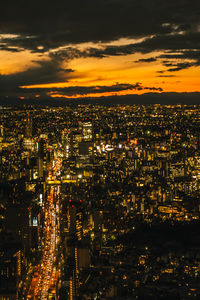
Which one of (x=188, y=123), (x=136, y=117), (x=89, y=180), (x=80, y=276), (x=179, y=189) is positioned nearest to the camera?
(x=80, y=276)

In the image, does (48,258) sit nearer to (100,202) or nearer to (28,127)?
(100,202)

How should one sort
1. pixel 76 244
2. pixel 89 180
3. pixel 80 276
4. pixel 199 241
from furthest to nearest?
pixel 89 180 < pixel 199 241 < pixel 76 244 < pixel 80 276

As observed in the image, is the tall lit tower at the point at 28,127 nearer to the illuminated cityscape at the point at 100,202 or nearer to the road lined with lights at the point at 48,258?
the illuminated cityscape at the point at 100,202

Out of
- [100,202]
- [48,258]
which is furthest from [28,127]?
[48,258]

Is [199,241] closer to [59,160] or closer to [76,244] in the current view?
[76,244]

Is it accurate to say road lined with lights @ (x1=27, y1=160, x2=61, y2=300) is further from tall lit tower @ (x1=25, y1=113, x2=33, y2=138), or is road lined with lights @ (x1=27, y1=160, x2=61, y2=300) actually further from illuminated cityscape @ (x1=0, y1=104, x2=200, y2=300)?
tall lit tower @ (x1=25, y1=113, x2=33, y2=138)

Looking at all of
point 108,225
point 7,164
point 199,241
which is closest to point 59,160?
point 7,164
